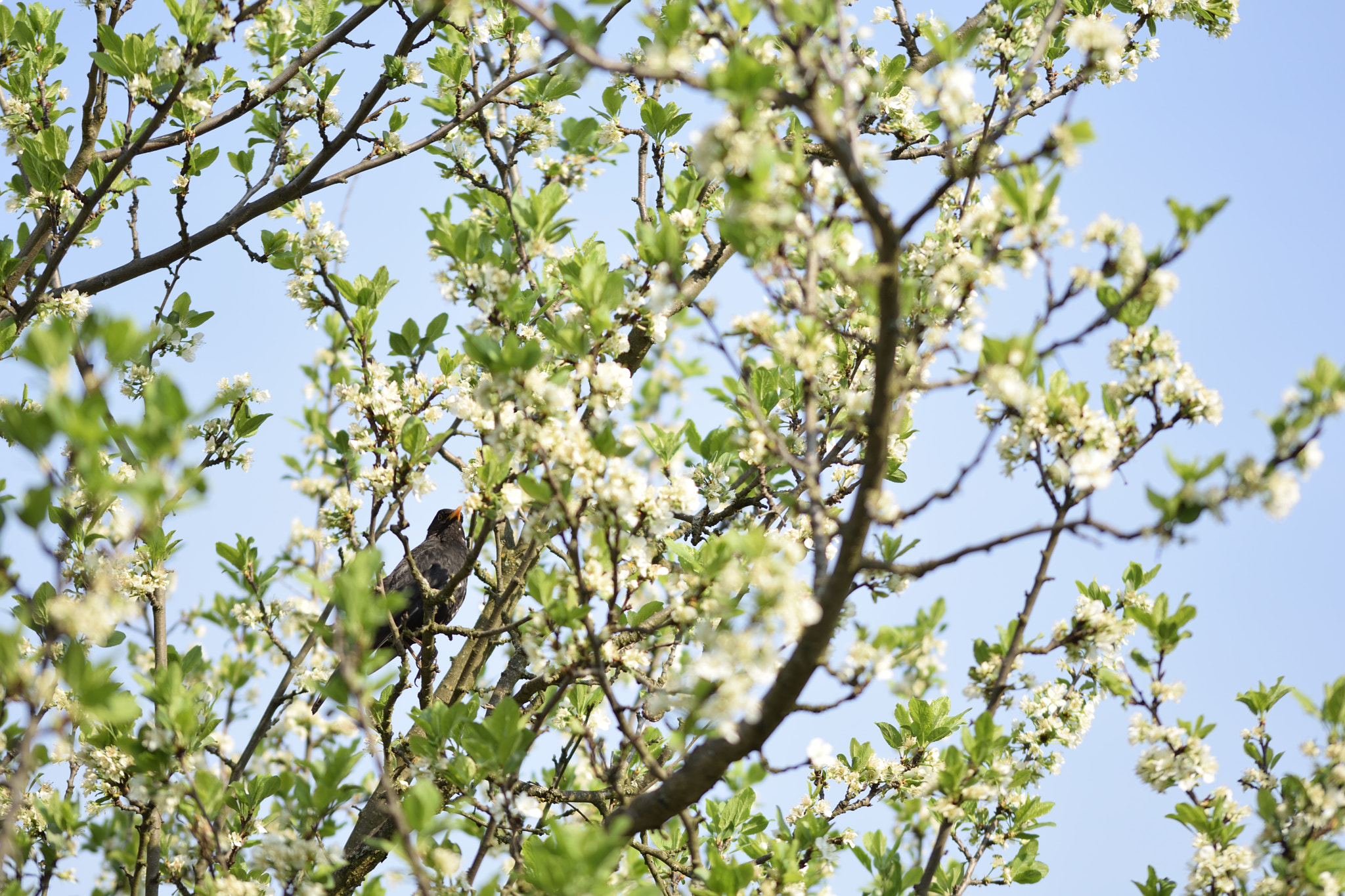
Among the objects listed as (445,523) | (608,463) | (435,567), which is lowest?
(608,463)

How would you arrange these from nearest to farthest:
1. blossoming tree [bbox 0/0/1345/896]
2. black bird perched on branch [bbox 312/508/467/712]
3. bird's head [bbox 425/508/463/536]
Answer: blossoming tree [bbox 0/0/1345/896] < black bird perched on branch [bbox 312/508/467/712] < bird's head [bbox 425/508/463/536]

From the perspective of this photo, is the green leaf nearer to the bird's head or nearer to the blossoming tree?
the blossoming tree

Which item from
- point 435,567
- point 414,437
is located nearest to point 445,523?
point 435,567

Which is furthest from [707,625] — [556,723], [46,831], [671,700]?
[46,831]

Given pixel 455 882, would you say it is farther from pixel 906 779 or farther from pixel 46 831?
pixel 46 831

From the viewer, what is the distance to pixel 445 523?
7129 mm

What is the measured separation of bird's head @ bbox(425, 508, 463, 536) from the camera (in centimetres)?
699

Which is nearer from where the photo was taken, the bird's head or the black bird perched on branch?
the black bird perched on branch

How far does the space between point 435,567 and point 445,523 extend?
23.9 inches

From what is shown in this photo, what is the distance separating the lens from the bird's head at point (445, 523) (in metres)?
6.99

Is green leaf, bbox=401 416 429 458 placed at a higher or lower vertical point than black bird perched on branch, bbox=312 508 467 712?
lower

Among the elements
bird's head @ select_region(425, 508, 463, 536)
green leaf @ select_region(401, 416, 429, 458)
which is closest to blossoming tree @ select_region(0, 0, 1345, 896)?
green leaf @ select_region(401, 416, 429, 458)

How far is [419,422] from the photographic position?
3.24 m

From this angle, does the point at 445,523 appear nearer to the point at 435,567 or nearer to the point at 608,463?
the point at 435,567
